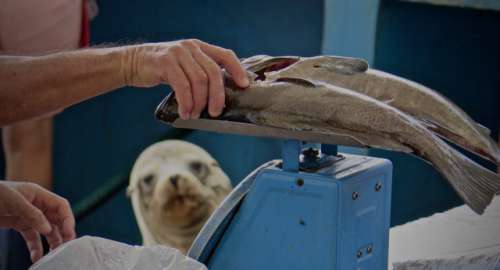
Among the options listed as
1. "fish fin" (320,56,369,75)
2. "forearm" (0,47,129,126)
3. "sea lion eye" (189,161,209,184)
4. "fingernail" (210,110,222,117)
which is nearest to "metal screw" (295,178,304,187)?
"fingernail" (210,110,222,117)

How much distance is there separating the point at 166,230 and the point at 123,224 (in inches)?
38.6

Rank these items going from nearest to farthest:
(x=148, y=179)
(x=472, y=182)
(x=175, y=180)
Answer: (x=472, y=182)
(x=175, y=180)
(x=148, y=179)

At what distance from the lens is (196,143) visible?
16.0 feet

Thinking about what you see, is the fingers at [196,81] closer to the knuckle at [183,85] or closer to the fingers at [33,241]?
the knuckle at [183,85]

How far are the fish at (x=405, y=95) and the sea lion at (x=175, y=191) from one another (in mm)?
2344

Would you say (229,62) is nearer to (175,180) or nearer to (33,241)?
(33,241)

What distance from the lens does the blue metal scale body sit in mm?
1613

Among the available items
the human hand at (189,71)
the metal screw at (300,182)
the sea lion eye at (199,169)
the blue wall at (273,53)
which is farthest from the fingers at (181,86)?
the sea lion eye at (199,169)

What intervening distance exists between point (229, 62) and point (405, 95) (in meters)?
0.38

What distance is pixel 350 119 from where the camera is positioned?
164 centimetres

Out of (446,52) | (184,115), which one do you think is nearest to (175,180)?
(446,52)

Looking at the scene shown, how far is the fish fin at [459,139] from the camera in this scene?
1.78 meters

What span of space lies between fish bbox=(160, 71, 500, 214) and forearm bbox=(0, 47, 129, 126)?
0.57 ft

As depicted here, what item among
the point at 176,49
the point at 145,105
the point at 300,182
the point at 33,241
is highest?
the point at 176,49
